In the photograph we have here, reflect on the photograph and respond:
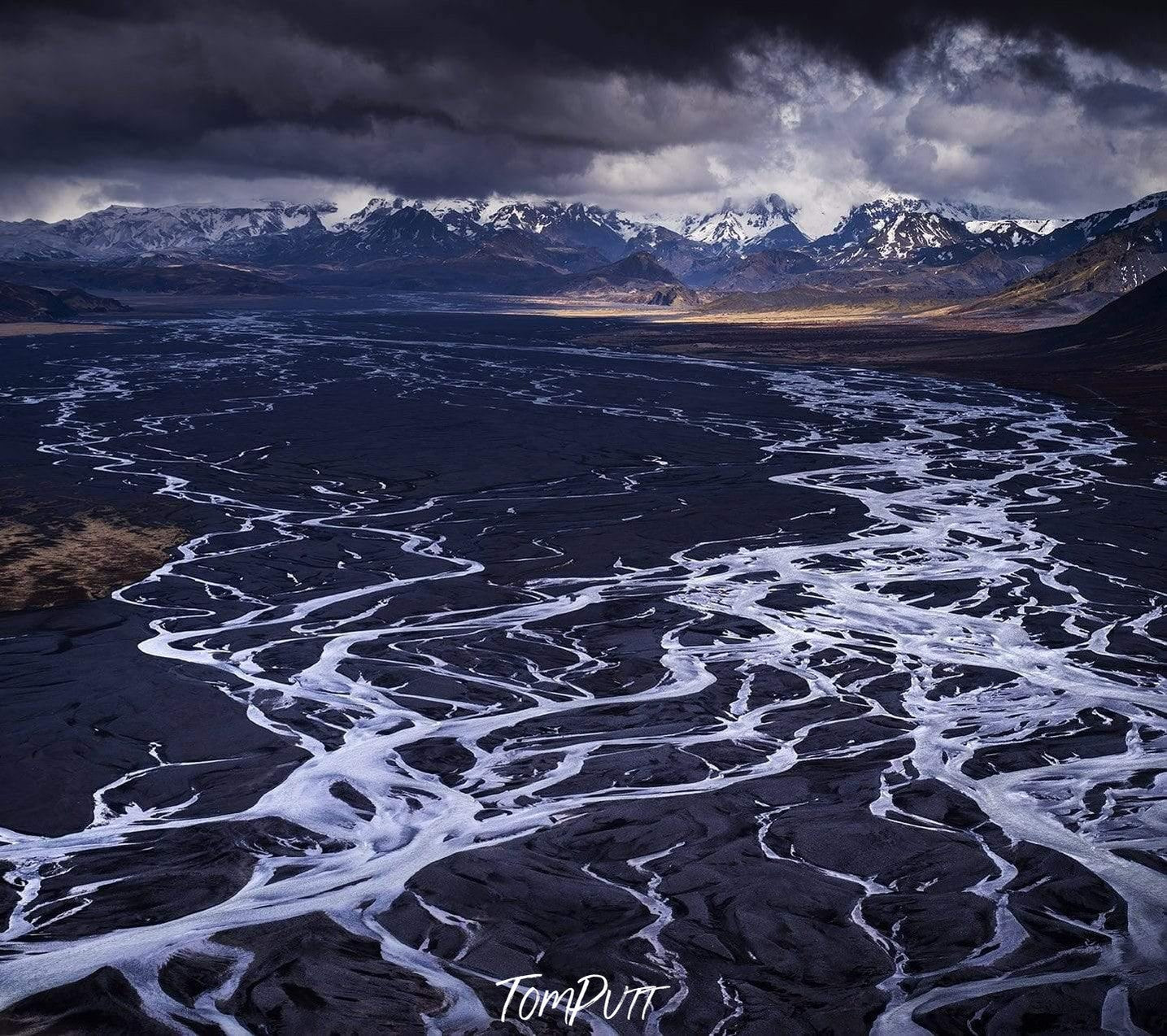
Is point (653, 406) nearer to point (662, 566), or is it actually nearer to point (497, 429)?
point (497, 429)

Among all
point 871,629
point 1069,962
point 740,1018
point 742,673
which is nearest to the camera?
point 740,1018

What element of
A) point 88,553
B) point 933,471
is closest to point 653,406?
point 933,471

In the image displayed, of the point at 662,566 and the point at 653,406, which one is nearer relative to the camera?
the point at 662,566

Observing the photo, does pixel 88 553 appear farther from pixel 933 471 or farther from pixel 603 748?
pixel 933 471

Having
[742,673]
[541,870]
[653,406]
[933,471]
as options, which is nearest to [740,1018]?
[541,870]

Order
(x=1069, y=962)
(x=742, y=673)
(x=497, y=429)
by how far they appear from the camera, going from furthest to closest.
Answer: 1. (x=497, y=429)
2. (x=742, y=673)
3. (x=1069, y=962)

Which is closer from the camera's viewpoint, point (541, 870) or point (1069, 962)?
point (1069, 962)
